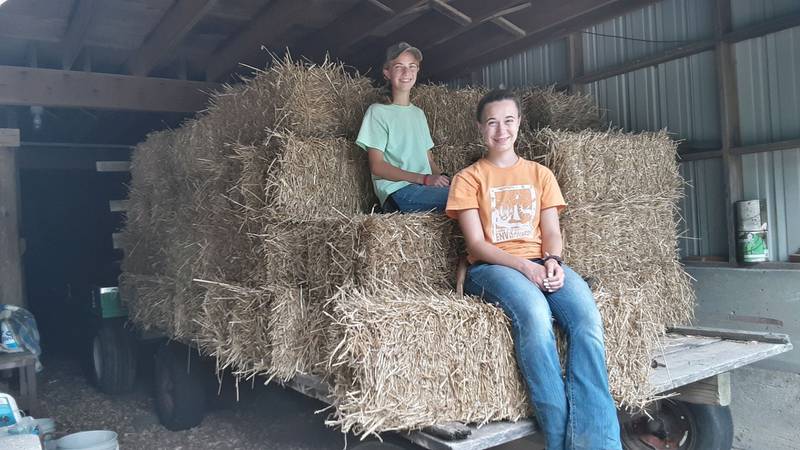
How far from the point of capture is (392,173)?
3.64m

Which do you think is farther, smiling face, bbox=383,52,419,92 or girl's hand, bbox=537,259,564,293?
smiling face, bbox=383,52,419,92

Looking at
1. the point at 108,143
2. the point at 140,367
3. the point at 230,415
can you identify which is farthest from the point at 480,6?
the point at 108,143

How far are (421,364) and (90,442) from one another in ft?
8.05

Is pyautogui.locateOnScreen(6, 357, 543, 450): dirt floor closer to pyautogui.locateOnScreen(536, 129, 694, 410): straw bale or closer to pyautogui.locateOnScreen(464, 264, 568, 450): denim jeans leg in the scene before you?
pyautogui.locateOnScreen(536, 129, 694, 410): straw bale

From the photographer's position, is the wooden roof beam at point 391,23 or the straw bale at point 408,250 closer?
the straw bale at point 408,250

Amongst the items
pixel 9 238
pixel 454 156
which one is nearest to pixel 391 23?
pixel 454 156

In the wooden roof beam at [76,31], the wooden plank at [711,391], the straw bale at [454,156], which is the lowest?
the wooden plank at [711,391]

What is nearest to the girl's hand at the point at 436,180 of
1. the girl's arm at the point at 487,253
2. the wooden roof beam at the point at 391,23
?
the girl's arm at the point at 487,253

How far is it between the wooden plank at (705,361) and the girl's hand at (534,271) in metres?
0.67

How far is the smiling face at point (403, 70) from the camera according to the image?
12.6 feet

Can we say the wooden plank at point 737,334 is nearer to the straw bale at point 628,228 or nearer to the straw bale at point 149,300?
the straw bale at point 628,228

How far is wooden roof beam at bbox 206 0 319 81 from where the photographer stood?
497 centimetres

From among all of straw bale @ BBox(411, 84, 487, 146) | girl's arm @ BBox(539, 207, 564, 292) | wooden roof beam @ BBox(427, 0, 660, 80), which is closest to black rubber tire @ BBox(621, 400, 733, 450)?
girl's arm @ BBox(539, 207, 564, 292)

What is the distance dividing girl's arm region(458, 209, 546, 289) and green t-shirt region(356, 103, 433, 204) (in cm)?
91
